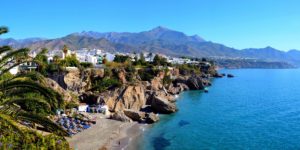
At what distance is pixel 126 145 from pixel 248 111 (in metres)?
31.8

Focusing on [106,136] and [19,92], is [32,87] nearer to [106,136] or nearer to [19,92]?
[19,92]

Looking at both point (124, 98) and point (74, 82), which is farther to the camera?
point (74, 82)

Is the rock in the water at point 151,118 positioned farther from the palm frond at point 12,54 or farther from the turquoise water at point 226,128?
the palm frond at point 12,54

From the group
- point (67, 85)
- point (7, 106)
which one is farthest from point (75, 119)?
point (7, 106)

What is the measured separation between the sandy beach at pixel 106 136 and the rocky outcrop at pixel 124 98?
7045 mm

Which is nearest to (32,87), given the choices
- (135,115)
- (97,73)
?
(135,115)

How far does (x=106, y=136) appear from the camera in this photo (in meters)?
36.5

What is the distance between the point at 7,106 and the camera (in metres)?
12.2

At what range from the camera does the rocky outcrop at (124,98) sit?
2019 inches

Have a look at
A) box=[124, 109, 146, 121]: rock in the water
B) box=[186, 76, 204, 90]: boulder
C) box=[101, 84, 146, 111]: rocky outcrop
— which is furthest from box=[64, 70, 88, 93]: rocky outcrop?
box=[186, 76, 204, 90]: boulder

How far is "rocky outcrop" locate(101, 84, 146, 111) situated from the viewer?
5128 cm

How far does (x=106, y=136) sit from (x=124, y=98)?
16284 millimetres

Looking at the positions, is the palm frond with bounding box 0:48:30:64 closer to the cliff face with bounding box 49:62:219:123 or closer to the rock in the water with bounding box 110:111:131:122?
the rock in the water with bounding box 110:111:131:122

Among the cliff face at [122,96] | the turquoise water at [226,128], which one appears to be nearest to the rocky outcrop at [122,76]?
the cliff face at [122,96]
